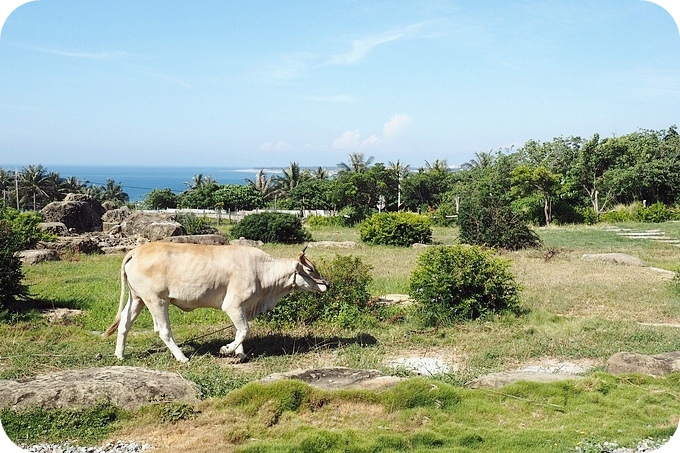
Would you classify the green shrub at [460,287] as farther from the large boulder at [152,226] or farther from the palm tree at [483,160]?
the palm tree at [483,160]

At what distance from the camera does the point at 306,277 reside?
8.02m

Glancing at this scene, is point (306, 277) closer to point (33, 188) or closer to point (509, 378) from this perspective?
point (509, 378)

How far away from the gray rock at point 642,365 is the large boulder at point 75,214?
70.6ft

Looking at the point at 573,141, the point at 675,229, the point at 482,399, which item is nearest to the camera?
the point at 482,399

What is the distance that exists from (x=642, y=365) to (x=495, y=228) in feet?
44.3

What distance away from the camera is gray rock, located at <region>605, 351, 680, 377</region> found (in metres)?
6.43

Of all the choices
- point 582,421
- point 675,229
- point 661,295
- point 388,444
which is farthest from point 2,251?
point 675,229

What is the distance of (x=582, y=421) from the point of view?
5152mm

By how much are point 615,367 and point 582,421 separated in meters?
1.71

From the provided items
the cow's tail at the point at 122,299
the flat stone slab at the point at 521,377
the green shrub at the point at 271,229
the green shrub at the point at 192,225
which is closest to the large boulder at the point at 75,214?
the green shrub at the point at 192,225

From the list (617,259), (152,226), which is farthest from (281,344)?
(152,226)

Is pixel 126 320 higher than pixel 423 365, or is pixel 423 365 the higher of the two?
pixel 126 320

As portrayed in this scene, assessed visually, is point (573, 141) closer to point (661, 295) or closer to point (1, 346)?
point (661, 295)

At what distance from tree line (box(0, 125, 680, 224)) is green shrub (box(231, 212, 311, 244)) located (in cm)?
985
